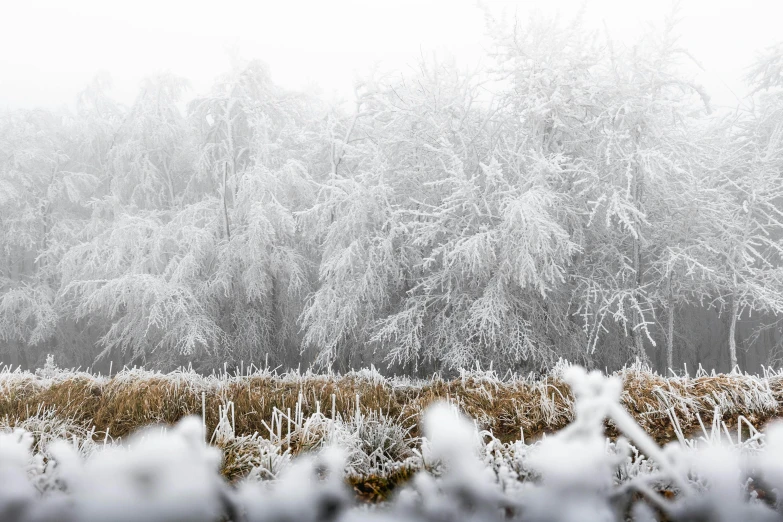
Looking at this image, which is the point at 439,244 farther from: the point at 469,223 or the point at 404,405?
the point at 404,405

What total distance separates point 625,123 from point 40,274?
568 inches

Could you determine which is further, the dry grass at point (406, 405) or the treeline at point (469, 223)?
the treeline at point (469, 223)

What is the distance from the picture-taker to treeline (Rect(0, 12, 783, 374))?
7367mm

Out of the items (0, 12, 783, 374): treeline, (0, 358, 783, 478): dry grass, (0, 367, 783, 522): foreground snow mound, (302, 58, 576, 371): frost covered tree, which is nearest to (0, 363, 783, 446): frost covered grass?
(0, 358, 783, 478): dry grass

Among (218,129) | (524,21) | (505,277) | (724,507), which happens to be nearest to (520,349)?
(505,277)

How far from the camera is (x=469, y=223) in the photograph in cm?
734

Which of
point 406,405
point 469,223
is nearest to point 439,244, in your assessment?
point 469,223

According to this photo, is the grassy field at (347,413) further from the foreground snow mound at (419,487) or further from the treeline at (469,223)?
the treeline at (469,223)

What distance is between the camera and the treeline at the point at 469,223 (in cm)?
737

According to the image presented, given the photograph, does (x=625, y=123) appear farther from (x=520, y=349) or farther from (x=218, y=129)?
(x=218, y=129)

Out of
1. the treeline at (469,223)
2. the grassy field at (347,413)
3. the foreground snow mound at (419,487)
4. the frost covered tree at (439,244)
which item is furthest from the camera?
the treeline at (469,223)

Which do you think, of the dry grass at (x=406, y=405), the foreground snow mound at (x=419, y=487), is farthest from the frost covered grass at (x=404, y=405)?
the foreground snow mound at (x=419, y=487)

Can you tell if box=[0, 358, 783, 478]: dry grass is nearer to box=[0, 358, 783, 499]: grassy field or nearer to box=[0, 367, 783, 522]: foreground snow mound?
box=[0, 358, 783, 499]: grassy field

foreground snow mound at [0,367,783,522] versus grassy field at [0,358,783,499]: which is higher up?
foreground snow mound at [0,367,783,522]
